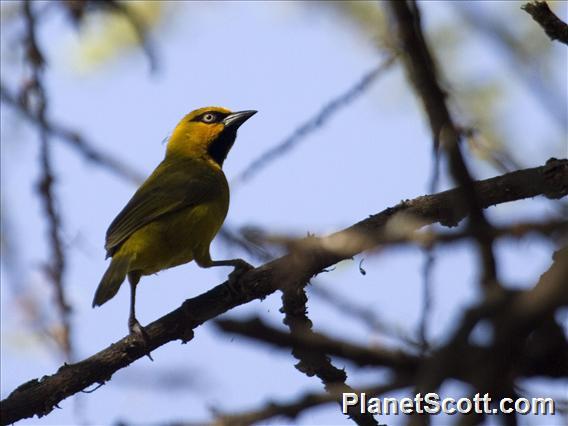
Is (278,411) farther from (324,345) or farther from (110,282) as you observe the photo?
(110,282)

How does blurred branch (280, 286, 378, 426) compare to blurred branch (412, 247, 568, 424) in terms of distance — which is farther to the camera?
blurred branch (280, 286, 378, 426)

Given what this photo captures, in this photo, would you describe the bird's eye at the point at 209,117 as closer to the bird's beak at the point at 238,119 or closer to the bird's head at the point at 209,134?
the bird's head at the point at 209,134

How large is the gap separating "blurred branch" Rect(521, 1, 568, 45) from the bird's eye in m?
4.67

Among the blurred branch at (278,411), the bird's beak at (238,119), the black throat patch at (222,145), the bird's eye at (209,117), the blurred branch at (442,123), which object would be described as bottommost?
the blurred branch at (278,411)

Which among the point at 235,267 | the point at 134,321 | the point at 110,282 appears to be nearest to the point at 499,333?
the point at 235,267

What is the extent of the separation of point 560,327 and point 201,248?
4377mm

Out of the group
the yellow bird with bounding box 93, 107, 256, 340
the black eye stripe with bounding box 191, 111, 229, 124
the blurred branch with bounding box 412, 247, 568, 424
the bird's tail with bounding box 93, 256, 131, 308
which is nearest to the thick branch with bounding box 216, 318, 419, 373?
the blurred branch with bounding box 412, 247, 568, 424

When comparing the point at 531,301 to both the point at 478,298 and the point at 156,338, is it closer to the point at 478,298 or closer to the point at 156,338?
the point at 478,298

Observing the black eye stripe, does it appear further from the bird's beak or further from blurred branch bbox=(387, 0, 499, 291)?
blurred branch bbox=(387, 0, 499, 291)

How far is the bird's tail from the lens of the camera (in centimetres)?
491

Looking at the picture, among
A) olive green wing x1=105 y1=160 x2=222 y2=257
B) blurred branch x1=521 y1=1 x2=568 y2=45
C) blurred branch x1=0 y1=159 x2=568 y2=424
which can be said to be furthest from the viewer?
olive green wing x1=105 y1=160 x2=222 y2=257

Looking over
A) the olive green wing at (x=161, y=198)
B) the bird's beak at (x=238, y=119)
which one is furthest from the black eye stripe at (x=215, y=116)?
the olive green wing at (x=161, y=198)

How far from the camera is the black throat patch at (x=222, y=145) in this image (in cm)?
742

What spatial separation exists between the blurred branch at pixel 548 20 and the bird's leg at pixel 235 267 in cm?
173
